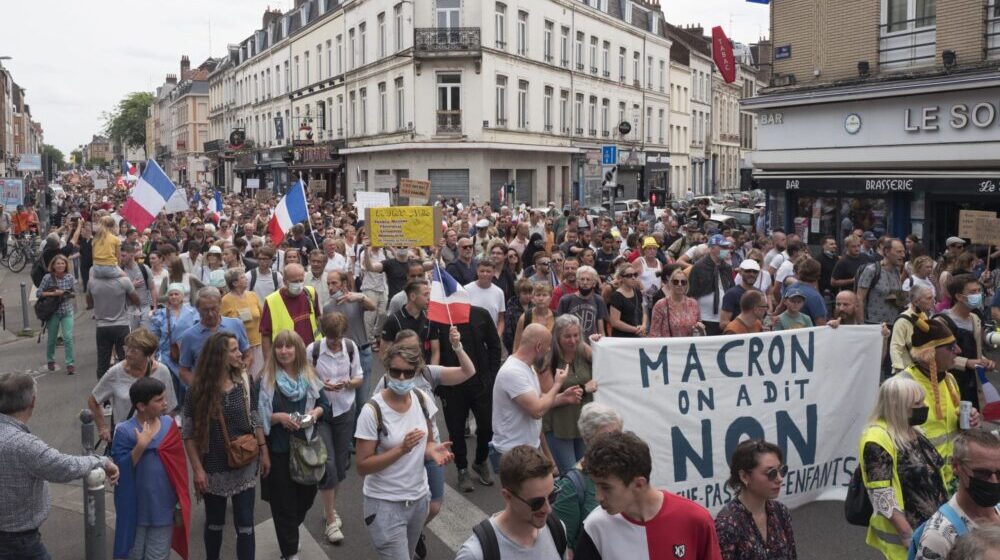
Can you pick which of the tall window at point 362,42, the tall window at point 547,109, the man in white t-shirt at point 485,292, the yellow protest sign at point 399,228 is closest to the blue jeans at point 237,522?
the man in white t-shirt at point 485,292

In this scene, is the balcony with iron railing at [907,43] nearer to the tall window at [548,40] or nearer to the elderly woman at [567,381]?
the elderly woman at [567,381]

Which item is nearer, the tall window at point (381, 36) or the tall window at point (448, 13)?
the tall window at point (448, 13)

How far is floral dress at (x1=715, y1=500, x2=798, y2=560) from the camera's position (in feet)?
12.4

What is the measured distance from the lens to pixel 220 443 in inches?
217

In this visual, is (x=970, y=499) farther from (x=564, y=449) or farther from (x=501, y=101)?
(x=501, y=101)

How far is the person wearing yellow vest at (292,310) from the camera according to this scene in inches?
317

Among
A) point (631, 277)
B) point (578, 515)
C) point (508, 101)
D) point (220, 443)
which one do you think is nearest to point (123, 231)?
point (631, 277)

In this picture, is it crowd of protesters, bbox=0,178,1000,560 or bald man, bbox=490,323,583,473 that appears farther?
bald man, bbox=490,323,583,473

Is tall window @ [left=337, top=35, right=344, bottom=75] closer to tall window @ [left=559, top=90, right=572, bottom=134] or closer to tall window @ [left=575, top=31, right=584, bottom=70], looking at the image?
tall window @ [left=559, top=90, right=572, bottom=134]

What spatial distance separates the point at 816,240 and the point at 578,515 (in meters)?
16.1

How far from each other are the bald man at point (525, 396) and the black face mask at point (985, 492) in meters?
2.51

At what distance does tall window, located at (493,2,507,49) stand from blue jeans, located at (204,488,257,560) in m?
33.0

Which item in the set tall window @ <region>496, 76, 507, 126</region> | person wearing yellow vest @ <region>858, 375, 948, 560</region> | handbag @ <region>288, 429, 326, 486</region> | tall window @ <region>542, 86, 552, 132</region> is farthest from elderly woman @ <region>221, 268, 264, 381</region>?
tall window @ <region>542, 86, 552, 132</region>

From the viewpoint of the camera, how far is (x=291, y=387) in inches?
232
